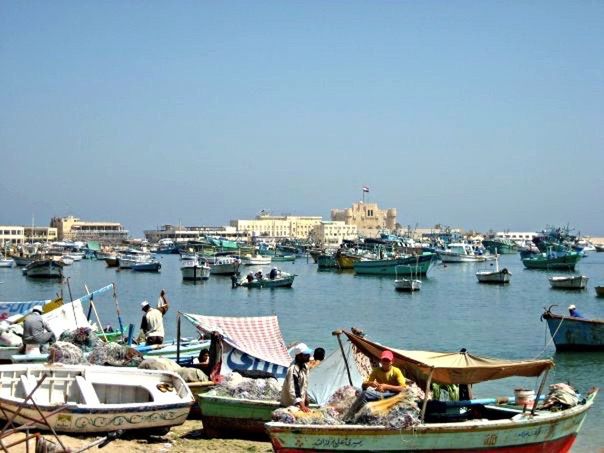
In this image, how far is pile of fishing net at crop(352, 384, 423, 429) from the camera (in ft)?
36.8

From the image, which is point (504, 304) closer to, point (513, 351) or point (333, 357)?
point (513, 351)

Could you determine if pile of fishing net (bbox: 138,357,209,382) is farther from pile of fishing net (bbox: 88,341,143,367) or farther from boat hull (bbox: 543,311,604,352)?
boat hull (bbox: 543,311,604,352)

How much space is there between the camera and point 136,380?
1417 centimetres

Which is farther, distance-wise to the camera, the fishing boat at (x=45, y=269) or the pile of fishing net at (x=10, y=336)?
the fishing boat at (x=45, y=269)

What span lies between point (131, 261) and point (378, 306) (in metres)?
52.1

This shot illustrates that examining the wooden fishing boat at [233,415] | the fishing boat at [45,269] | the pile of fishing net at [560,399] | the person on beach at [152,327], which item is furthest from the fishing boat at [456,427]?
the fishing boat at [45,269]

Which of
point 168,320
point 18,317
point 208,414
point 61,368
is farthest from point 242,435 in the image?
point 168,320

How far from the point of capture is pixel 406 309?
47.6 meters

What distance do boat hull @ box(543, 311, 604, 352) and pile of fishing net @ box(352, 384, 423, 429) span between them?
16507 millimetres

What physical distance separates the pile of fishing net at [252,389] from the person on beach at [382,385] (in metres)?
2.23

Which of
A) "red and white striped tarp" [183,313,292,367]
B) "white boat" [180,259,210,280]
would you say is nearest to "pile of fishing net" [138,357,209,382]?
"red and white striped tarp" [183,313,292,367]

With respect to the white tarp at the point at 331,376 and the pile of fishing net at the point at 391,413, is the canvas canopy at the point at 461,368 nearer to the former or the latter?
the pile of fishing net at the point at 391,413

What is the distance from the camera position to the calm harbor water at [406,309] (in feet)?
86.7

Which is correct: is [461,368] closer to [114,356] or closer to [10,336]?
[114,356]
